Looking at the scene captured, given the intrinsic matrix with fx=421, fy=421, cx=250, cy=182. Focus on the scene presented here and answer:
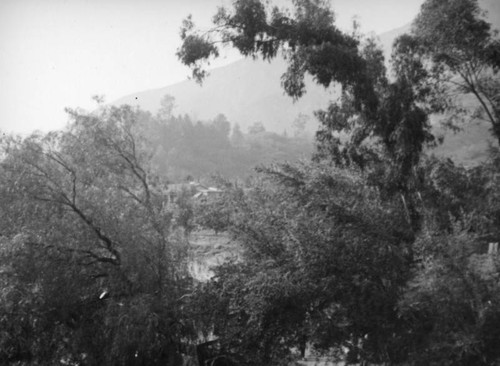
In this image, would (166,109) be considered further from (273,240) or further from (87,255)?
(273,240)

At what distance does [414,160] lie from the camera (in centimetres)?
1196

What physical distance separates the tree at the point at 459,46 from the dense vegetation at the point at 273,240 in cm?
6

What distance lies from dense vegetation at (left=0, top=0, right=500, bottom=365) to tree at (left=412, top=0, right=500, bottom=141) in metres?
0.06

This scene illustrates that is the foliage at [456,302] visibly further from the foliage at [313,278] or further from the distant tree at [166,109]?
the distant tree at [166,109]

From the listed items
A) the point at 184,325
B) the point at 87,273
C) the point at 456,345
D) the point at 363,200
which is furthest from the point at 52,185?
the point at 456,345

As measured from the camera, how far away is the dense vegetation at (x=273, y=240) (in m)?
8.62

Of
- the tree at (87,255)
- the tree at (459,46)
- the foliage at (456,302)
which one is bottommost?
the foliage at (456,302)

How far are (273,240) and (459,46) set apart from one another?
8.14 metres

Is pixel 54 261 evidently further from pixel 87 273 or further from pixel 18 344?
pixel 18 344

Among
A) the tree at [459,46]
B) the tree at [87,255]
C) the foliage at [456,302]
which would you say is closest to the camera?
the foliage at [456,302]

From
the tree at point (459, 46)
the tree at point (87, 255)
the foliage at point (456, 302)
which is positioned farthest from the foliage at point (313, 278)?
the tree at point (459, 46)

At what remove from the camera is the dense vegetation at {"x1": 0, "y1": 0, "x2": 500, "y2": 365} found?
28.3 feet

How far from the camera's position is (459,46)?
12367mm

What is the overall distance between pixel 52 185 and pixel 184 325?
4580 mm
